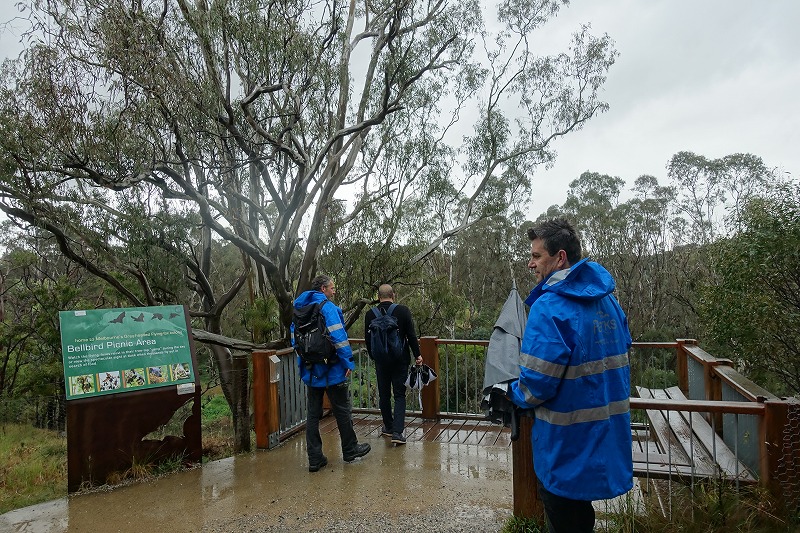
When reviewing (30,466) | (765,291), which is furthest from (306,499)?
(765,291)

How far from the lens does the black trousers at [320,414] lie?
4.99 metres

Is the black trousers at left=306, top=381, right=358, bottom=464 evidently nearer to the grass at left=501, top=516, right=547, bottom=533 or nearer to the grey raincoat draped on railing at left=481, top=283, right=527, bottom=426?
the grass at left=501, top=516, right=547, bottom=533

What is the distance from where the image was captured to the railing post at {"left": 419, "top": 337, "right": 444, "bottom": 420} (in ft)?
20.9

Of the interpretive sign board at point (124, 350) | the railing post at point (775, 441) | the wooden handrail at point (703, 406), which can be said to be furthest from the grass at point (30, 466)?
the railing post at point (775, 441)

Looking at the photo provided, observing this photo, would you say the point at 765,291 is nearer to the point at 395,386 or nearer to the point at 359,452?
the point at 395,386

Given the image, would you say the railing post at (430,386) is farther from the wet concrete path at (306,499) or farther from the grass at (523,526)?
the grass at (523,526)

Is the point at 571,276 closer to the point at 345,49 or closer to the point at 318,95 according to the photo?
the point at 318,95

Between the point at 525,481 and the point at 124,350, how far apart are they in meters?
3.69

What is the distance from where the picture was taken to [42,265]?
70.6ft

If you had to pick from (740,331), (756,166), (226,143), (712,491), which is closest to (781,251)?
(740,331)

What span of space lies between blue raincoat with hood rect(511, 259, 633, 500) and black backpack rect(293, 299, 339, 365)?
2.73m

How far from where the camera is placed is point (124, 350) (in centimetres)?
497

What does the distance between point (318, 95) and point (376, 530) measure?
11469 mm

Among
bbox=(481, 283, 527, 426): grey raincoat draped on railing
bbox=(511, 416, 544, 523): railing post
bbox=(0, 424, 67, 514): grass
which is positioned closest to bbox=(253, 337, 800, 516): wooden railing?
bbox=(511, 416, 544, 523): railing post
